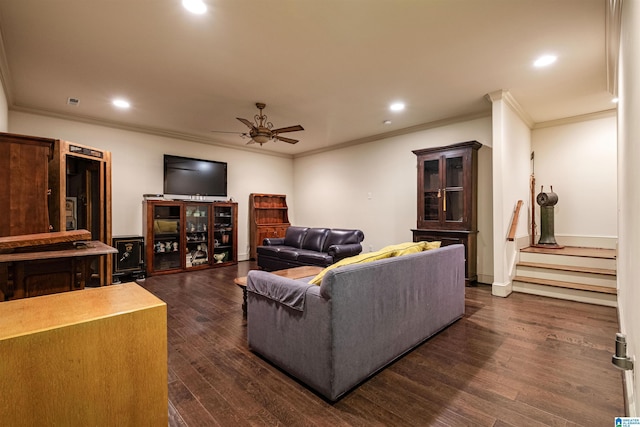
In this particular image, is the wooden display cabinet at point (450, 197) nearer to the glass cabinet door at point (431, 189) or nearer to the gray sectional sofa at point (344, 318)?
the glass cabinet door at point (431, 189)

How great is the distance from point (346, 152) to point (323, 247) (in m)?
2.47

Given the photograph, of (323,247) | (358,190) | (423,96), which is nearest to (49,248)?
(323,247)

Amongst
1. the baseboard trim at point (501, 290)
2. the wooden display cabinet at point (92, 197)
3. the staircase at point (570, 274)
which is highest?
the wooden display cabinet at point (92, 197)

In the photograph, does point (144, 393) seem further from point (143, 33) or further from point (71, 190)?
point (71, 190)

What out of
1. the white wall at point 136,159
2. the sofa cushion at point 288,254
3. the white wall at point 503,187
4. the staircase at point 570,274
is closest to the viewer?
the staircase at point 570,274

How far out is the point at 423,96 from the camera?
13.1ft

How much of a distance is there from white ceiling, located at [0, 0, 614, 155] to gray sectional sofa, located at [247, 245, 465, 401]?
1963 mm

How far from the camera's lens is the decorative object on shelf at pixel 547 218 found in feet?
15.3

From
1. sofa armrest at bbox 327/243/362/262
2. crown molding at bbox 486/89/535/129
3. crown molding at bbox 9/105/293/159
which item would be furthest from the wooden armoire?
crown molding at bbox 486/89/535/129

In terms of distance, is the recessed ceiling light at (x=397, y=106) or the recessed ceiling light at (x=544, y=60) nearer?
the recessed ceiling light at (x=544, y=60)

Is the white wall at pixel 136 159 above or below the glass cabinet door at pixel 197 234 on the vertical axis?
above

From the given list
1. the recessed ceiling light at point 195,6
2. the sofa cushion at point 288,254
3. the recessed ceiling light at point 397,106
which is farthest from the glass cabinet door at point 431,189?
the recessed ceiling light at point 195,6

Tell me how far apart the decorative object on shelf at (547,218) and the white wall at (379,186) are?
95 centimetres

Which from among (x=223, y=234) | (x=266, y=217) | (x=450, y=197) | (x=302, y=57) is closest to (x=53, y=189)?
(x=223, y=234)
